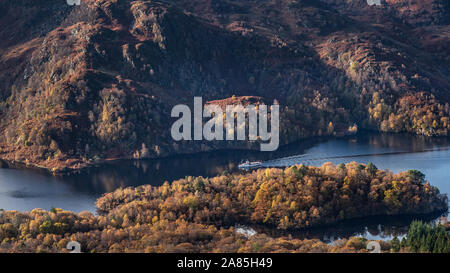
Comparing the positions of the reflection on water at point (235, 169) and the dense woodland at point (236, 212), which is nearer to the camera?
the dense woodland at point (236, 212)

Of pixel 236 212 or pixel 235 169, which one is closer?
pixel 236 212

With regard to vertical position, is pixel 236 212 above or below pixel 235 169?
below

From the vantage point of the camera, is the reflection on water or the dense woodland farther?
the reflection on water

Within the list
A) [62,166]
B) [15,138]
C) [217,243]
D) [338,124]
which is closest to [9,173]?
[62,166]

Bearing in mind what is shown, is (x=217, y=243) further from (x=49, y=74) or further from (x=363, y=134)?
(x=49, y=74)
